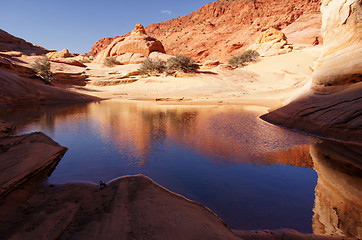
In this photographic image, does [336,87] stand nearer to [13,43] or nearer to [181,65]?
[181,65]

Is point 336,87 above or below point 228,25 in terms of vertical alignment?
below

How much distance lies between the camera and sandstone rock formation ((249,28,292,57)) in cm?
2589

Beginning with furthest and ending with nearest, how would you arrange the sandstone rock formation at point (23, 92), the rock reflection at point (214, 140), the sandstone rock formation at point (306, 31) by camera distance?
the sandstone rock formation at point (306, 31), the sandstone rock formation at point (23, 92), the rock reflection at point (214, 140)

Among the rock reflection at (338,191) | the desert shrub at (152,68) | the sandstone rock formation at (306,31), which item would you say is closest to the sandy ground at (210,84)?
the desert shrub at (152,68)

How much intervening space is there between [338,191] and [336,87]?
13.8 ft

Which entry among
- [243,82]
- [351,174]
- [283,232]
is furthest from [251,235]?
[243,82]

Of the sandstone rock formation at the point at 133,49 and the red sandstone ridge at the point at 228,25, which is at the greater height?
the red sandstone ridge at the point at 228,25

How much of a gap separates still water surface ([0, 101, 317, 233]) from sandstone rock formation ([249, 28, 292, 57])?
2498cm

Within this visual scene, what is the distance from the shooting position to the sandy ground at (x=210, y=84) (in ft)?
45.4

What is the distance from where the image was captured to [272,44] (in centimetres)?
2756

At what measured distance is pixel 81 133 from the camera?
4.97 meters

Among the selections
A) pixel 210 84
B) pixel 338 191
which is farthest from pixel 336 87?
pixel 210 84

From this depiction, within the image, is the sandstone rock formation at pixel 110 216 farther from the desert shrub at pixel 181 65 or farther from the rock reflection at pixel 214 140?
the desert shrub at pixel 181 65

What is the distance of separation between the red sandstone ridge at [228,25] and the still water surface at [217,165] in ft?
137
